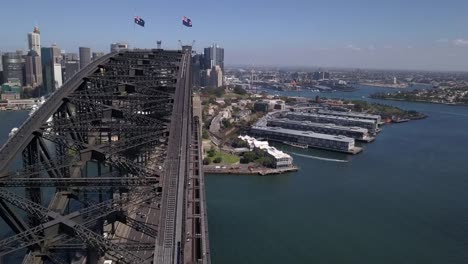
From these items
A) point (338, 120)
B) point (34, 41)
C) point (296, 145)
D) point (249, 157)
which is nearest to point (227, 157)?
A: point (249, 157)

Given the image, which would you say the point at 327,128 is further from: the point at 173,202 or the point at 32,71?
the point at 32,71

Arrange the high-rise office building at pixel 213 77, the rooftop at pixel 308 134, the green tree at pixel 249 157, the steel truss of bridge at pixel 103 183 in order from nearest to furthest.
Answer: the steel truss of bridge at pixel 103 183, the green tree at pixel 249 157, the rooftop at pixel 308 134, the high-rise office building at pixel 213 77

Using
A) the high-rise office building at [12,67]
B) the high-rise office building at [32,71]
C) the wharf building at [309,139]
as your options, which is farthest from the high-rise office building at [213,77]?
the wharf building at [309,139]

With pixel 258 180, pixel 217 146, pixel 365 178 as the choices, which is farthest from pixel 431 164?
pixel 217 146

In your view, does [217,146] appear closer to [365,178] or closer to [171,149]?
[365,178]

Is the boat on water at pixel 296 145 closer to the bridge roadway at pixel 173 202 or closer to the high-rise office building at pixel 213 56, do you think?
the bridge roadway at pixel 173 202

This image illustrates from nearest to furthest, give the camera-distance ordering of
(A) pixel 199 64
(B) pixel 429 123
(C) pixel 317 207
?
(C) pixel 317 207, (B) pixel 429 123, (A) pixel 199 64
